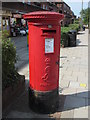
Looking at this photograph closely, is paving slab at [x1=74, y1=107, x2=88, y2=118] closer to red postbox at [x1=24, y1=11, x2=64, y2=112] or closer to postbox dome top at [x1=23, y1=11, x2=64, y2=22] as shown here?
red postbox at [x1=24, y1=11, x2=64, y2=112]

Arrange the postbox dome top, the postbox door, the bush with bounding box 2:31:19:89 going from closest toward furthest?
the postbox dome top, the postbox door, the bush with bounding box 2:31:19:89

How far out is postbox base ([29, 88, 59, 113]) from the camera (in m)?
3.31

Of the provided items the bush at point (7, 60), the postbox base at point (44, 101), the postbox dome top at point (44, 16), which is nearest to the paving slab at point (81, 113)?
the postbox base at point (44, 101)

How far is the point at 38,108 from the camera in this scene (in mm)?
3373

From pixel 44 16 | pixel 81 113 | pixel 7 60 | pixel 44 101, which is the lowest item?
pixel 81 113

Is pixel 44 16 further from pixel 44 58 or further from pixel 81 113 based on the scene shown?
pixel 81 113

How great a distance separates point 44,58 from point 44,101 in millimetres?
881

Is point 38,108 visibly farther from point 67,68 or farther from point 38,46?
point 67,68

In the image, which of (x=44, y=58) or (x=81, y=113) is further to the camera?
(x=81, y=113)

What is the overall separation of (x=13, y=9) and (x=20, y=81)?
19314 mm

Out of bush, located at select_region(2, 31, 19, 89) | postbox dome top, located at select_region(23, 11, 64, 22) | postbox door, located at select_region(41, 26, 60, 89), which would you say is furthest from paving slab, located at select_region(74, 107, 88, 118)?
postbox dome top, located at select_region(23, 11, 64, 22)

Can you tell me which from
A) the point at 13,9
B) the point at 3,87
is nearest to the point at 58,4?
the point at 13,9

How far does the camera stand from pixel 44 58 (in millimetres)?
3125

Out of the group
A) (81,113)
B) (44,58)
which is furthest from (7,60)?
(81,113)
